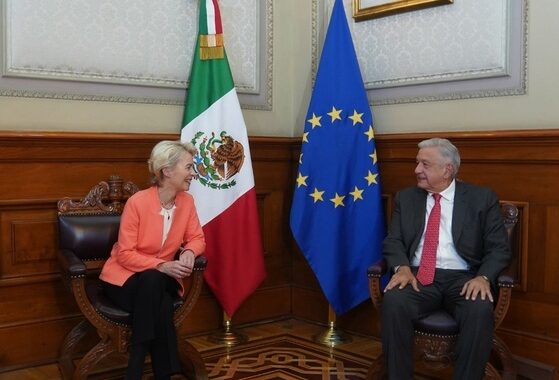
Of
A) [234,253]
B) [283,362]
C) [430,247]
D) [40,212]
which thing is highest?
[40,212]

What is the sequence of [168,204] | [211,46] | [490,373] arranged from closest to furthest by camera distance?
[490,373] < [168,204] < [211,46]

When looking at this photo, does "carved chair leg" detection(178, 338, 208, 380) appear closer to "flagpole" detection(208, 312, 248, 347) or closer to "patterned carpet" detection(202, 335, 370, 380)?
"patterned carpet" detection(202, 335, 370, 380)

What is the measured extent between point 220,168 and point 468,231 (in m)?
1.44

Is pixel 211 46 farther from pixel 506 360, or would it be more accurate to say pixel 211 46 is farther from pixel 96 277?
pixel 506 360

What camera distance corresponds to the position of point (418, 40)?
3.76m

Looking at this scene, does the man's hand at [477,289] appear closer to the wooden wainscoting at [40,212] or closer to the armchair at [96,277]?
the armchair at [96,277]

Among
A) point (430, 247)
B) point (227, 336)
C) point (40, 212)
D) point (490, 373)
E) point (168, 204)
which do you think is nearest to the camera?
point (490, 373)

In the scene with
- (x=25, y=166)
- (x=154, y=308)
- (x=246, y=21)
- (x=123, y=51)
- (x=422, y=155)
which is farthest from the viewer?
(x=246, y=21)

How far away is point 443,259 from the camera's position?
Answer: 10.0ft

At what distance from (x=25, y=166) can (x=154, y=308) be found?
3.38 ft

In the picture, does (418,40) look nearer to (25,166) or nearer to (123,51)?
(123,51)

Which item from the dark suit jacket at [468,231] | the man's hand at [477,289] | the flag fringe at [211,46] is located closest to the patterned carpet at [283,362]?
the dark suit jacket at [468,231]

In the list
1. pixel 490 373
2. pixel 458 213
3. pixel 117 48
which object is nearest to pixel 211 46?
pixel 117 48

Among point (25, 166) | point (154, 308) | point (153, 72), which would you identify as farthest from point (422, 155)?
point (25, 166)
